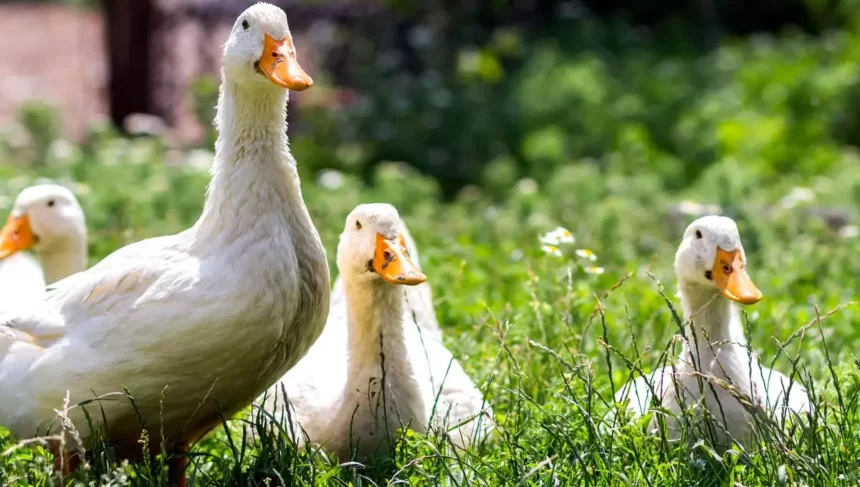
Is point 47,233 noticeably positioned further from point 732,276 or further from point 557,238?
point 732,276

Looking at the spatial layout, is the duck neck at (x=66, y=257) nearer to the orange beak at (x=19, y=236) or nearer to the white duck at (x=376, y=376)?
the orange beak at (x=19, y=236)

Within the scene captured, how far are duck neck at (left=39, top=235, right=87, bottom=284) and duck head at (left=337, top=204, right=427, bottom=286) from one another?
5.34 ft

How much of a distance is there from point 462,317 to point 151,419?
1.90m

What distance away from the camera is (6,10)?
827 inches

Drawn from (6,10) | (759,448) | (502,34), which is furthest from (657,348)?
(6,10)

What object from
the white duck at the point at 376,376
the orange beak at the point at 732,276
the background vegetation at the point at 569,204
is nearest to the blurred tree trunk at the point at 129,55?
the background vegetation at the point at 569,204

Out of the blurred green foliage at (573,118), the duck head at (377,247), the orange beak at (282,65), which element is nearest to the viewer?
the orange beak at (282,65)

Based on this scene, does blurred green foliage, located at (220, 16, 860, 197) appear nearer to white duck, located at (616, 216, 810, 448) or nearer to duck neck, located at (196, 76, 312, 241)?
white duck, located at (616, 216, 810, 448)

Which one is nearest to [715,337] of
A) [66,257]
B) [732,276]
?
[732,276]

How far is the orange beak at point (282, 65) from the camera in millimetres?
3238

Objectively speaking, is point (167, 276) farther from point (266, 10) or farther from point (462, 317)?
point (462, 317)

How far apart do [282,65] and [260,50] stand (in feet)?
0.31

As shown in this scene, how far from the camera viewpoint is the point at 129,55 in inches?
423

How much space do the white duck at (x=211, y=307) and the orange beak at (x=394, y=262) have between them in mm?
220
